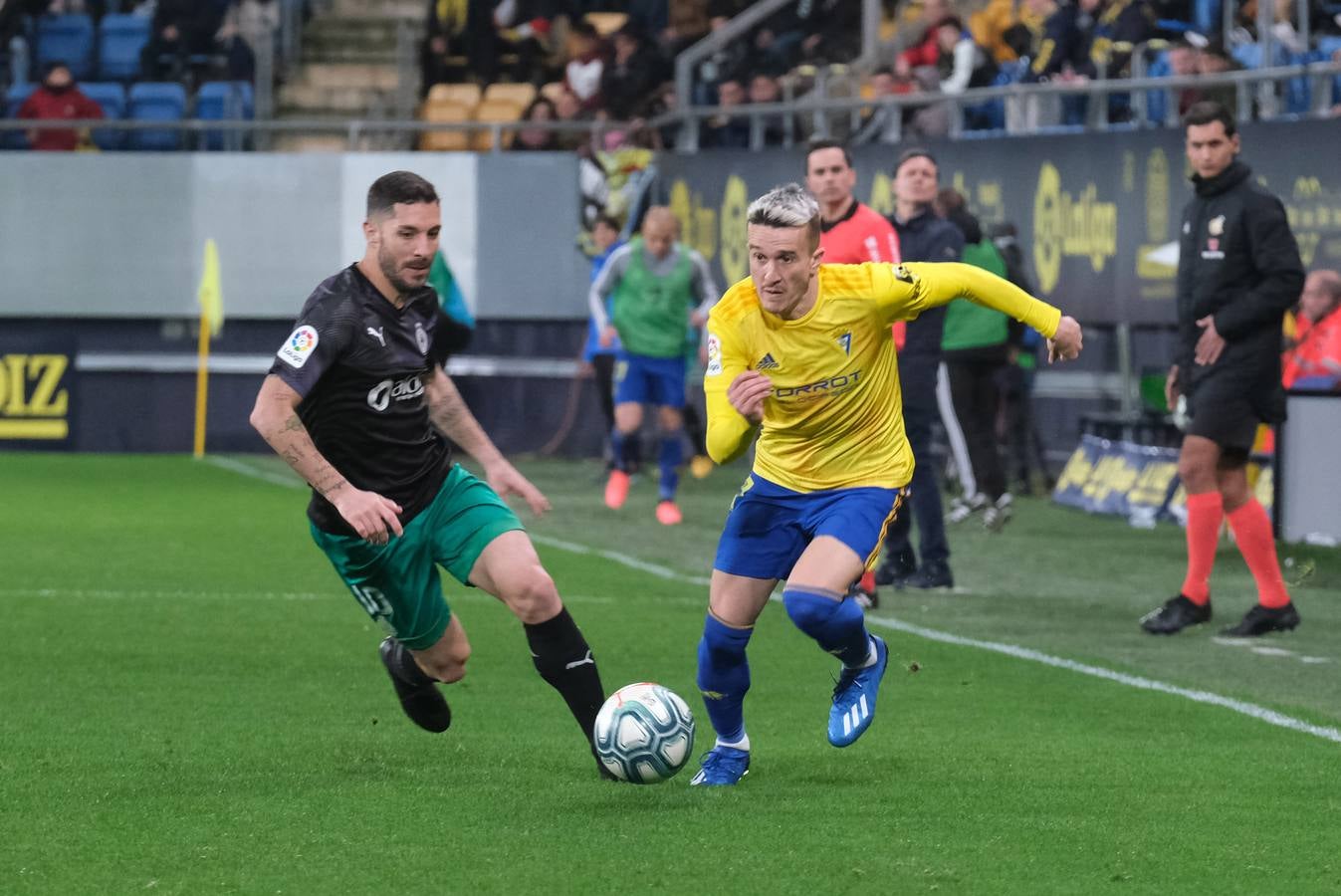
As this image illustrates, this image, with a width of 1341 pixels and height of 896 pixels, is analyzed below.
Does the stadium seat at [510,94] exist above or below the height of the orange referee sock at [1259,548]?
above

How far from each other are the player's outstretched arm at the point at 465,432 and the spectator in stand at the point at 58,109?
17.0m

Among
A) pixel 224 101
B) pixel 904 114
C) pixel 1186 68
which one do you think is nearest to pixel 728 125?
pixel 904 114

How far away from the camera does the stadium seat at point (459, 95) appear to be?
80.4ft

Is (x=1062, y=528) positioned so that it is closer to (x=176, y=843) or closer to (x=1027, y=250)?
(x=1027, y=250)

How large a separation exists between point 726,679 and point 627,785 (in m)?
0.41

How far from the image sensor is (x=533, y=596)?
6422 mm

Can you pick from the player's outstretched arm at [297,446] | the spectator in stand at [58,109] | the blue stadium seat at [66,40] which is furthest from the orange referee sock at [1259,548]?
the blue stadium seat at [66,40]

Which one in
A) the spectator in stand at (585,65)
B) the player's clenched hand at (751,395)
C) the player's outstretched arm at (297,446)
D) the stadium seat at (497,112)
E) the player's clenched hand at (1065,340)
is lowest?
the player's outstretched arm at (297,446)

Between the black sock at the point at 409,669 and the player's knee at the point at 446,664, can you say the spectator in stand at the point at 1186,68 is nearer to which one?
the player's knee at the point at 446,664

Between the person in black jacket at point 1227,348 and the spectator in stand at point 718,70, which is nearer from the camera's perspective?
the person in black jacket at point 1227,348

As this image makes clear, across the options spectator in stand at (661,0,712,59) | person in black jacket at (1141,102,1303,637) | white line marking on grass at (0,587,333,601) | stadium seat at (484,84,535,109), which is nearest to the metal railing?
stadium seat at (484,84,535,109)

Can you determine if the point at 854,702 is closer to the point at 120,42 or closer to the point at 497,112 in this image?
the point at 497,112

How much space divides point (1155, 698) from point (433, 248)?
133 inches

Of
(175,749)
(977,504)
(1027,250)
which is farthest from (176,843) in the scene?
(1027,250)
